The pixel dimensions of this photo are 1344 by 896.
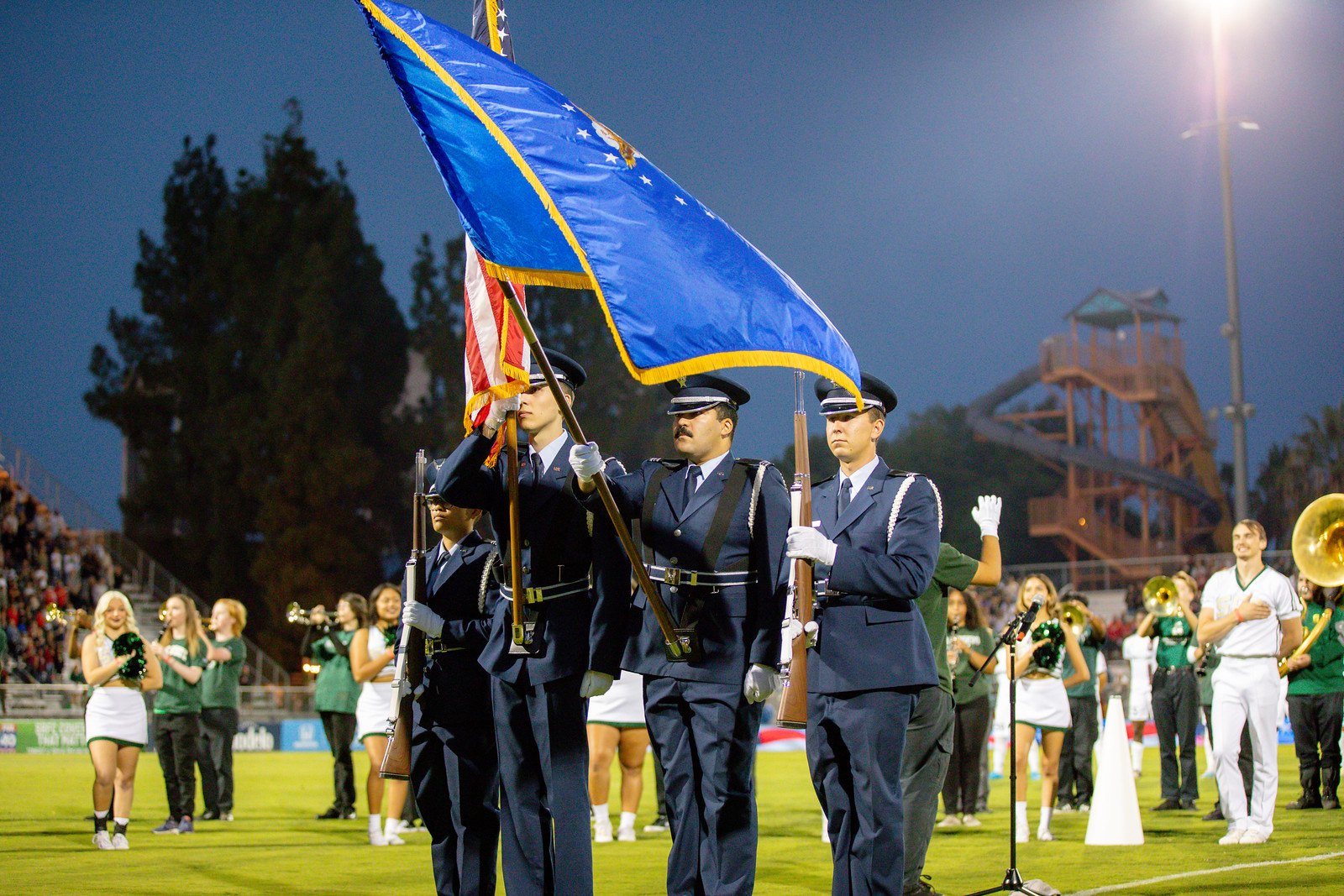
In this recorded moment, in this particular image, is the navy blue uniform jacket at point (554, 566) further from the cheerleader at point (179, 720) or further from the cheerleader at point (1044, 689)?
the cheerleader at point (179, 720)

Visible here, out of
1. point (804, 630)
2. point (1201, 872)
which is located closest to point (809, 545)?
point (804, 630)

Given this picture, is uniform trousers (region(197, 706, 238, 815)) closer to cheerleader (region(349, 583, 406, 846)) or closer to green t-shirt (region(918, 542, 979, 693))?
cheerleader (region(349, 583, 406, 846))

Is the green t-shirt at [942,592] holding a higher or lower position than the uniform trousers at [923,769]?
higher

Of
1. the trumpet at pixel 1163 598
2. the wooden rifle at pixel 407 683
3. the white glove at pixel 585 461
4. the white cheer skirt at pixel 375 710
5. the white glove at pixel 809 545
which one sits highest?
the white glove at pixel 585 461

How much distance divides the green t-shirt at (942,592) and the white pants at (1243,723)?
3056mm

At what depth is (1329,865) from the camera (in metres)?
8.48

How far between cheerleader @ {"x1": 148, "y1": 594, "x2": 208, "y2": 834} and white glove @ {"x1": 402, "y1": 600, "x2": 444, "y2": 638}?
20.8 ft

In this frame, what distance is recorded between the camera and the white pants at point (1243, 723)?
32.3 feet

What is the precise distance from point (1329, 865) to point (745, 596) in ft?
15.5

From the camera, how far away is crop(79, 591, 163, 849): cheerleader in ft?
34.6

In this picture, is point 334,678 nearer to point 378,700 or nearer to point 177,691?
point 177,691

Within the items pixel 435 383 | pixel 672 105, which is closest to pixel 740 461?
pixel 435 383

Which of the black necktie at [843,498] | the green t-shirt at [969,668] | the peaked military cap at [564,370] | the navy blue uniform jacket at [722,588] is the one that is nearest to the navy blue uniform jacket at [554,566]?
the navy blue uniform jacket at [722,588]

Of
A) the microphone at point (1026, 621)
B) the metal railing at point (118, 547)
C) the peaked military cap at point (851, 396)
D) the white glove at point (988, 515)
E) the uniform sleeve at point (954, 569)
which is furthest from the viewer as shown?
Answer: the metal railing at point (118, 547)
